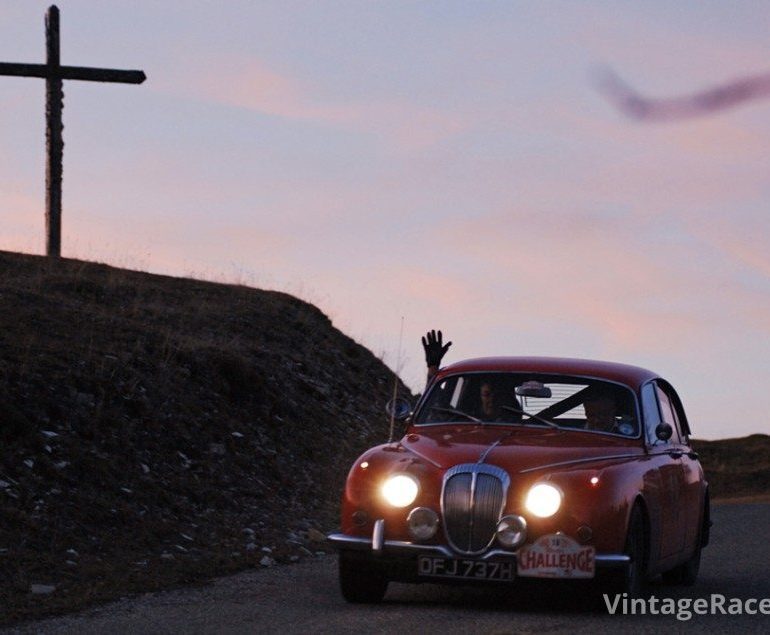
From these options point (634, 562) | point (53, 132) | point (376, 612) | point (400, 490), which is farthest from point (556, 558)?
point (53, 132)

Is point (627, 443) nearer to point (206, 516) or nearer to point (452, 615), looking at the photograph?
point (452, 615)

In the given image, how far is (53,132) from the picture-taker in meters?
26.2

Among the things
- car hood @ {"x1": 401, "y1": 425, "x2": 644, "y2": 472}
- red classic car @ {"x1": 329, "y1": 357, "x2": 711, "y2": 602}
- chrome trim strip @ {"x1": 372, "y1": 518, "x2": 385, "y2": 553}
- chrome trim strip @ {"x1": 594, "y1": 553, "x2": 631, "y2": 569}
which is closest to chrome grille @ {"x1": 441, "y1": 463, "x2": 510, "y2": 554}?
red classic car @ {"x1": 329, "y1": 357, "x2": 711, "y2": 602}

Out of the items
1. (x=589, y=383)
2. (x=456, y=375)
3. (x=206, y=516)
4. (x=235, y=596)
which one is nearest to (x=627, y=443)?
(x=589, y=383)

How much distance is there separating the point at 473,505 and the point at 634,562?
1311mm

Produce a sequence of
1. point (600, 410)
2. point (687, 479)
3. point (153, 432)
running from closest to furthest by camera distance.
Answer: point (600, 410) < point (687, 479) < point (153, 432)

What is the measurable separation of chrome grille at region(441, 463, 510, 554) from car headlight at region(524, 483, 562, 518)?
0.59ft

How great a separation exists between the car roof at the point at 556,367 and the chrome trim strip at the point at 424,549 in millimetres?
2217

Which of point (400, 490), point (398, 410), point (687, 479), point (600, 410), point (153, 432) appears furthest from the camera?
point (153, 432)

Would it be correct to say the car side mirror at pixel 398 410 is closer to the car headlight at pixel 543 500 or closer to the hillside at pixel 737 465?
the car headlight at pixel 543 500

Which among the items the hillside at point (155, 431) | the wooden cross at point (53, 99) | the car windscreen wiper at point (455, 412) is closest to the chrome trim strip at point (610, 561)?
the car windscreen wiper at point (455, 412)

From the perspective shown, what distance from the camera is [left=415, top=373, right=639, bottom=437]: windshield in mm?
11328

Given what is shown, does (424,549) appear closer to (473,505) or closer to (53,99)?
(473,505)

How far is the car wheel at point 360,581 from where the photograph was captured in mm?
10133
